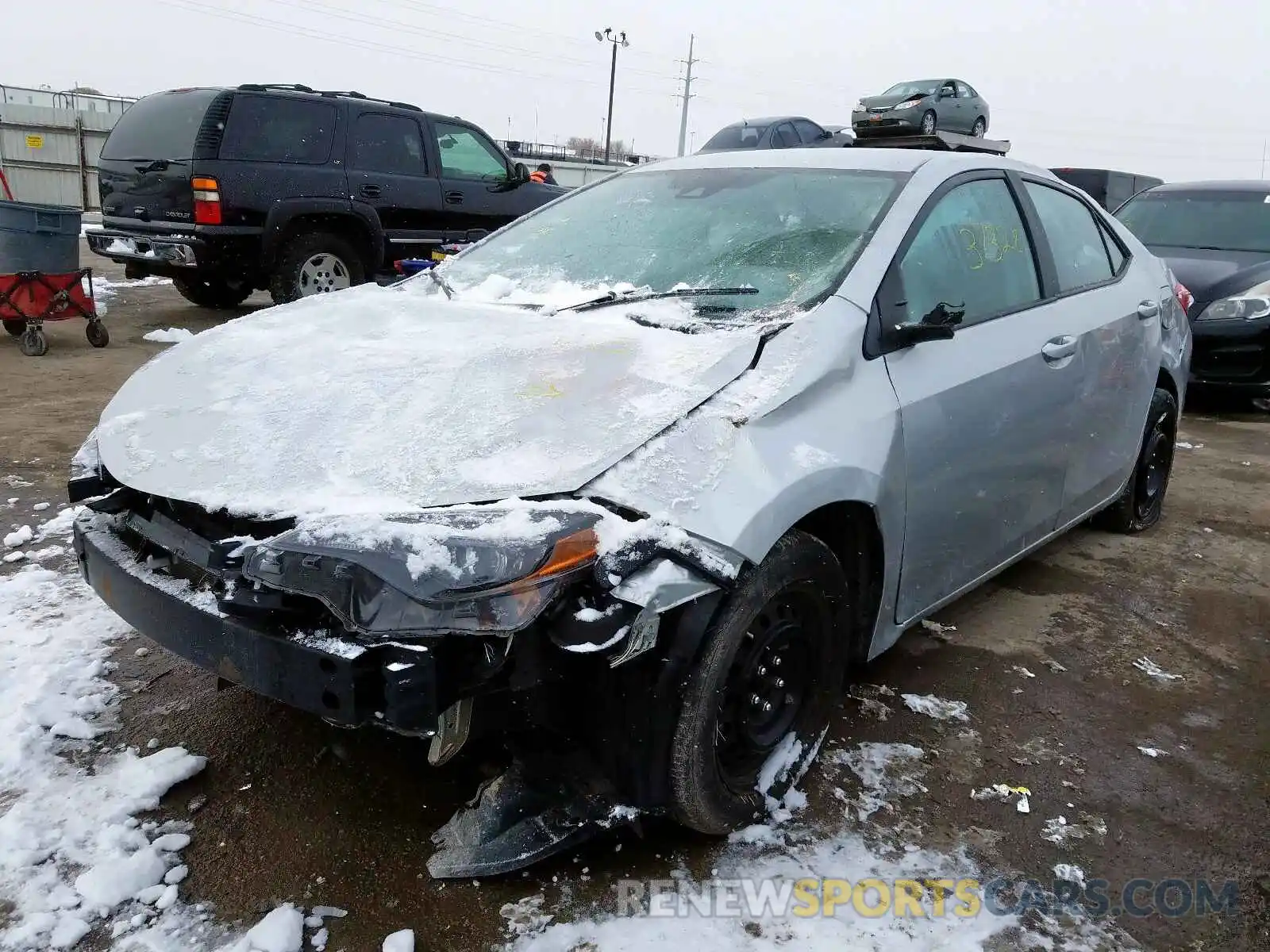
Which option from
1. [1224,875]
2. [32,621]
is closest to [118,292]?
[32,621]

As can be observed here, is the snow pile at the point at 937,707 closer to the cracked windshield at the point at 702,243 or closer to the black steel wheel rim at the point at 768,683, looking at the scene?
the black steel wheel rim at the point at 768,683

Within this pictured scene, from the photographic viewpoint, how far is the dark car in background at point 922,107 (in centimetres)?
1672

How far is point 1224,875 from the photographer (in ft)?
7.43

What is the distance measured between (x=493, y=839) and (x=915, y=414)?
4.91 feet

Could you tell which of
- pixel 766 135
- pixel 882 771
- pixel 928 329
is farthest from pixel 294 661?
pixel 766 135

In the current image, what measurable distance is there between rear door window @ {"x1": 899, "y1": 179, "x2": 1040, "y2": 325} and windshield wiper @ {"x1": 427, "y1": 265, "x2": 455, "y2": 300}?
57.0 inches

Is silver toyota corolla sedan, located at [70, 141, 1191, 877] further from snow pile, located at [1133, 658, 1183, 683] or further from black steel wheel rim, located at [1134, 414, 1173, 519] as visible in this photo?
black steel wheel rim, located at [1134, 414, 1173, 519]

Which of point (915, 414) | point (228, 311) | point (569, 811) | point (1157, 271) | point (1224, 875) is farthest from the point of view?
point (228, 311)

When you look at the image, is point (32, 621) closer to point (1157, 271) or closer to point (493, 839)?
point (493, 839)

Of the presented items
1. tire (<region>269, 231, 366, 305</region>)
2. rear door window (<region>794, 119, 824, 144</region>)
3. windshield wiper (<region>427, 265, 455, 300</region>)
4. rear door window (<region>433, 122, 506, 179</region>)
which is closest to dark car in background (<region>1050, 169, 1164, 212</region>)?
rear door window (<region>794, 119, 824, 144</region>)

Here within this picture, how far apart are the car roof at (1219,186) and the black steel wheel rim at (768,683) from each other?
8.04 meters

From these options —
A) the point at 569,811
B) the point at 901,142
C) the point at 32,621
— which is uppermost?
the point at 901,142

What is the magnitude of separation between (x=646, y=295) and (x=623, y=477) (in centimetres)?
96

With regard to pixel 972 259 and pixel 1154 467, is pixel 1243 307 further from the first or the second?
pixel 972 259
